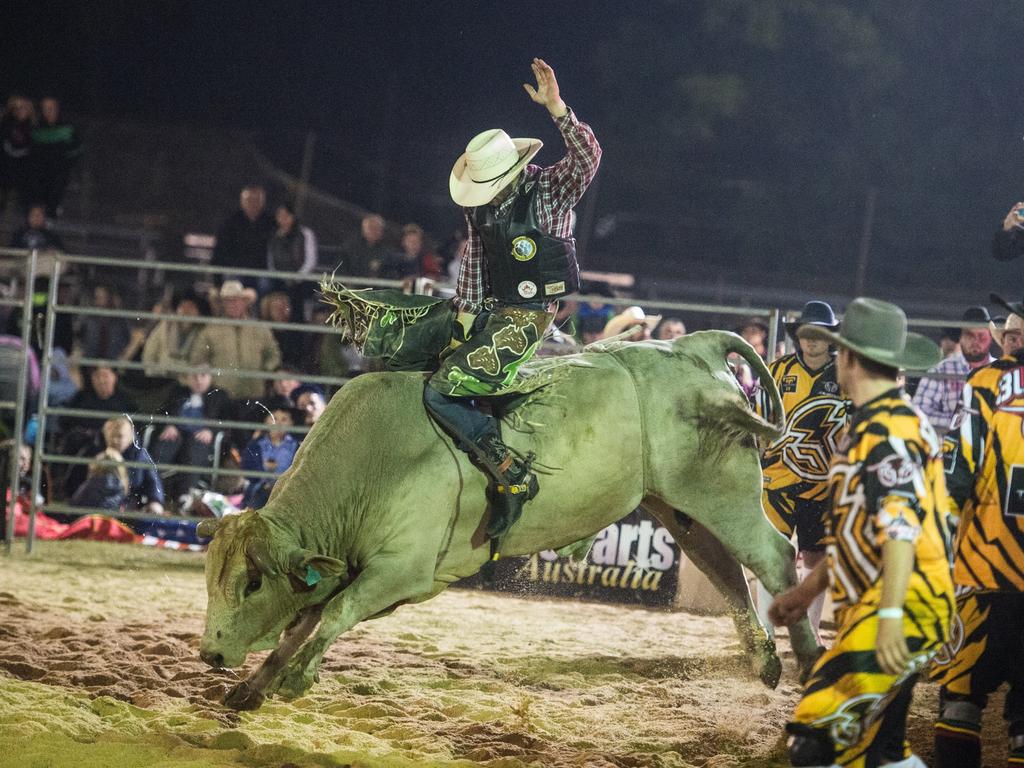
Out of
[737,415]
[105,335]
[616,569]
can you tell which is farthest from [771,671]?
[105,335]

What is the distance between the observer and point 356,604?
471 cm

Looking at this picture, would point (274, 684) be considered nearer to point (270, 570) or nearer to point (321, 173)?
point (270, 570)

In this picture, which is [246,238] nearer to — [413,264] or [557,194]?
[413,264]

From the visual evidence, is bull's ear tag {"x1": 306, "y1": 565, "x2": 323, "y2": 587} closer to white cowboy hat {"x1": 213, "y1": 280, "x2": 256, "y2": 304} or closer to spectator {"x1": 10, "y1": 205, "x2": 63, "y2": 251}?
white cowboy hat {"x1": 213, "y1": 280, "x2": 256, "y2": 304}

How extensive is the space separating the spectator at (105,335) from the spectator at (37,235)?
0.98 metres

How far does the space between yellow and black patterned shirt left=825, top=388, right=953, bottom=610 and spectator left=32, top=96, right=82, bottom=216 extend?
12165 millimetres

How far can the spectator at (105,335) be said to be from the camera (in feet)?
38.6

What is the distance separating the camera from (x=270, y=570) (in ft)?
14.9

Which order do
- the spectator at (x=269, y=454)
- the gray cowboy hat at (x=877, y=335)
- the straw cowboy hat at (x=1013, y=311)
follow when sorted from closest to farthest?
the gray cowboy hat at (x=877, y=335) → the straw cowboy hat at (x=1013, y=311) → the spectator at (x=269, y=454)

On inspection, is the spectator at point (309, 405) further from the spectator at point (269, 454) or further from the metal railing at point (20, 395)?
the metal railing at point (20, 395)

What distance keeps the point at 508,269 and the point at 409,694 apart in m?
2.08

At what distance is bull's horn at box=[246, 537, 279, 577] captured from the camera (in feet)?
14.8

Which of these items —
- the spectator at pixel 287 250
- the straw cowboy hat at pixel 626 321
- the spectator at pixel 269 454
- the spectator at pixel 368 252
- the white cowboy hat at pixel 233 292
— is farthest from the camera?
the spectator at pixel 287 250

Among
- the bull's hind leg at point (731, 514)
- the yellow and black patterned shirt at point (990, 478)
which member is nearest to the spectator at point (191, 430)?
the bull's hind leg at point (731, 514)
